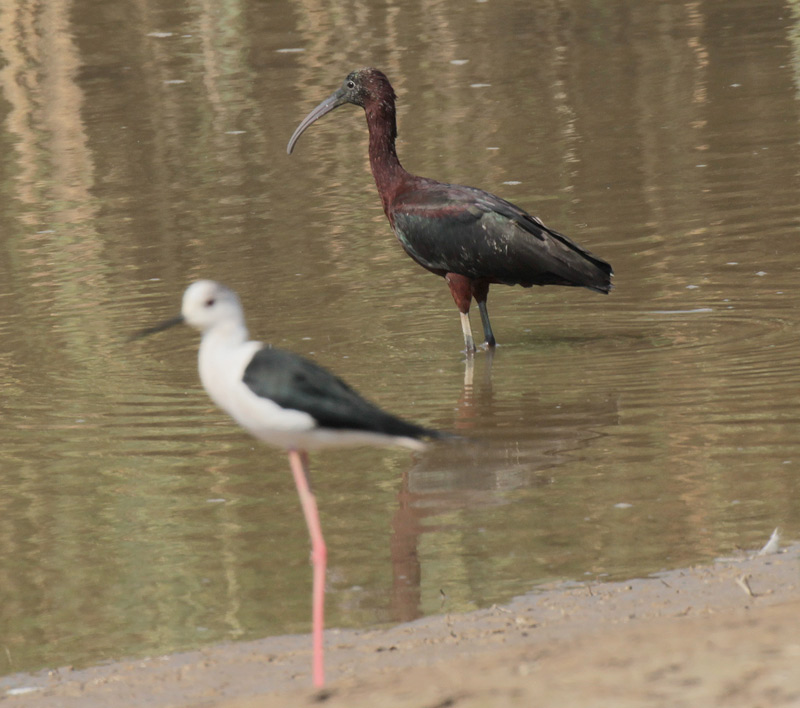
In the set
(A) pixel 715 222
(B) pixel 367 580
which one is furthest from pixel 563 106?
(B) pixel 367 580

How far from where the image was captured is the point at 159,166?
49.8 feet

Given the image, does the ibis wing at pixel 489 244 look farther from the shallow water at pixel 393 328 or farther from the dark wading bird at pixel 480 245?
the shallow water at pixel 393 328

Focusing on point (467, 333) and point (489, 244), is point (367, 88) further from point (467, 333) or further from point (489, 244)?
point (467, 333)

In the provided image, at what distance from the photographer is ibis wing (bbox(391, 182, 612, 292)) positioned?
9.03 metres

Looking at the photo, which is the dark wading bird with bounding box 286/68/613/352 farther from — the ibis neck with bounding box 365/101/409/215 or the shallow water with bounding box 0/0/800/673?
the shallow water with bounding box 0/0/800/673

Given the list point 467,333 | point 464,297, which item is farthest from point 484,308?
point 467,333

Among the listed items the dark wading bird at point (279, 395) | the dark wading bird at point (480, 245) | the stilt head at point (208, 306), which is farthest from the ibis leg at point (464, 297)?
the stilt head at point (208, 306)

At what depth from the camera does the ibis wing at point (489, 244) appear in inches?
356

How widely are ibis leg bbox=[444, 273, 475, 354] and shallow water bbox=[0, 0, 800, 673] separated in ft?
0.77

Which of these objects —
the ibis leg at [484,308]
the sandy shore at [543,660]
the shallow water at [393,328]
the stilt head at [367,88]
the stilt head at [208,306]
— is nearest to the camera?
the sandy shore at [543,660]

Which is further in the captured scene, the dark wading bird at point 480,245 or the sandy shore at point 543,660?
the dark wading bird at point 480,245

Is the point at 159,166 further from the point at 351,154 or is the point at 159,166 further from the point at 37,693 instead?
the point at 37,693

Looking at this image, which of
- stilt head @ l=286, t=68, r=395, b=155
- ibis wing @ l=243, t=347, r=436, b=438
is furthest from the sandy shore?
stilt head @ l=286, t=68, r=395, b=155

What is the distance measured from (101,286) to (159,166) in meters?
4.38
